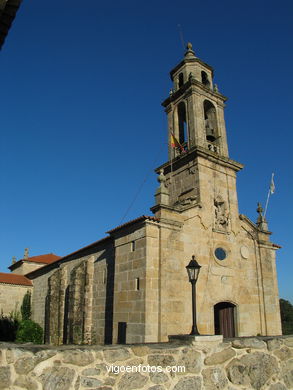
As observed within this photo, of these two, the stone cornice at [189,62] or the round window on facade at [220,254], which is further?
the stone cornice at [189,62]

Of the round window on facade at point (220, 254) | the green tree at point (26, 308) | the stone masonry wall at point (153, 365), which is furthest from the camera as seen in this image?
the green tree at point (26, 308)

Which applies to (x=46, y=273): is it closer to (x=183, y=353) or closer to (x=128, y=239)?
(x=128, y=239)

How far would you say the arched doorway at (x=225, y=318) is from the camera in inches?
571

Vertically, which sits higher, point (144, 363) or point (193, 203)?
point (193, 203)

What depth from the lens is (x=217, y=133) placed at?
58.9 feet

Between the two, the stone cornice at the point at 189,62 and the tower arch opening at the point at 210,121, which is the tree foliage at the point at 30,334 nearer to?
the tower arch opening at the point at 210,121

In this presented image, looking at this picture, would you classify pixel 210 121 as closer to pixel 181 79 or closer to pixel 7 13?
pixel 181 79

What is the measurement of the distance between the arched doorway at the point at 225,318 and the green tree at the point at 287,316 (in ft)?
125

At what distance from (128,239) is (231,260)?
5501 mm

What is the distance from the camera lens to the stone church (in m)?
12.1

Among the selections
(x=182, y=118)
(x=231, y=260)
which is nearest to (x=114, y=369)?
(x=231, y=260)

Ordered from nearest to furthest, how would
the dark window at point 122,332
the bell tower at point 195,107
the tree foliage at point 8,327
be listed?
the dark window at point 122,332 < the bell tower at point 195,107 < the tree foliage at point 8,327

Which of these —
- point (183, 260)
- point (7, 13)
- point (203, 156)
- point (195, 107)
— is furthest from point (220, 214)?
point (7, 13)

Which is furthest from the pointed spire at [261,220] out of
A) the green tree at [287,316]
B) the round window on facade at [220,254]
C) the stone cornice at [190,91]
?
the green tree at [287,316]
